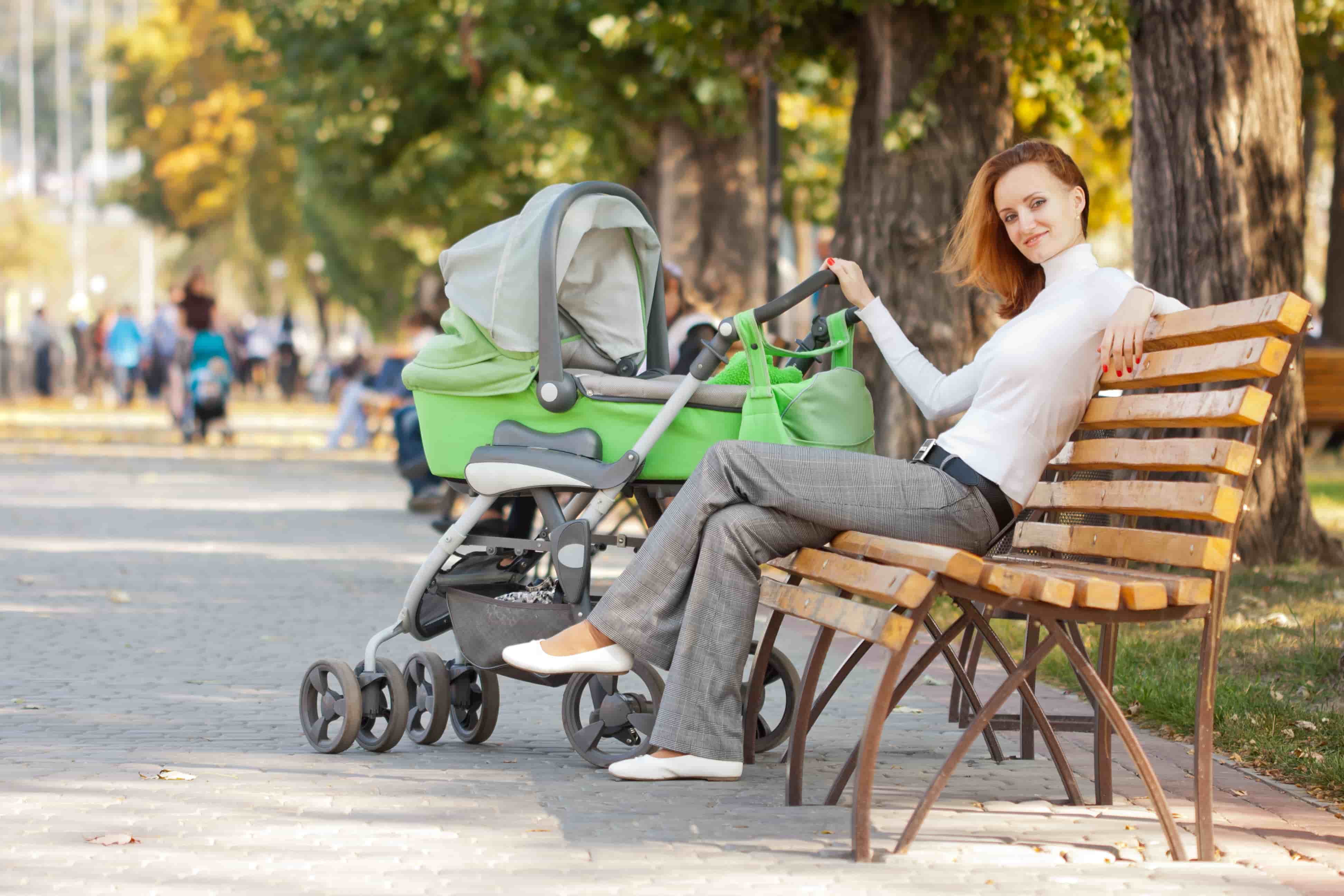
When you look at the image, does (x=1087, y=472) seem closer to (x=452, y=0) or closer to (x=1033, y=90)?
(x=1033, y=90)

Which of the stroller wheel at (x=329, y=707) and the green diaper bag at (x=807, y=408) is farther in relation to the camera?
the stroller wheel at (x=329, y=707)

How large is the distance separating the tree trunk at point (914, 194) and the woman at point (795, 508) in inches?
236

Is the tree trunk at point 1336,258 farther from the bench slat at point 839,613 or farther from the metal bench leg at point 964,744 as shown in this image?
Answer: the metal bench leg at point 964,744

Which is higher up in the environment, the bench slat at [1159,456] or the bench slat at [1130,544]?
the bench slat at [1159,456]

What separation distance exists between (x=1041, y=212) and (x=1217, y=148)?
15.4 feet

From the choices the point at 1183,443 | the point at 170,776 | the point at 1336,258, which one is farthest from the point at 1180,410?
the point at 1336,258

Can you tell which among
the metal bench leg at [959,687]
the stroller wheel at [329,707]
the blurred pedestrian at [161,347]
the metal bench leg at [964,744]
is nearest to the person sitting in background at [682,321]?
the metal bench leg at [959,687]

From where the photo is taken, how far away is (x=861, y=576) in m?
4.51

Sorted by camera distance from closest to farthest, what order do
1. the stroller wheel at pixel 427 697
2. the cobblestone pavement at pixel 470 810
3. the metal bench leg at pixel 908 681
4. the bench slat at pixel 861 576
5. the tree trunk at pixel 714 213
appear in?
the cobblestone pavement at pixel 470 810 → the bench slat at pixel 861 576 → the metal bench leg at pixel 908 681 → the stroller wheel at pixel 427 697 → the tree trunk at pixel 714 213

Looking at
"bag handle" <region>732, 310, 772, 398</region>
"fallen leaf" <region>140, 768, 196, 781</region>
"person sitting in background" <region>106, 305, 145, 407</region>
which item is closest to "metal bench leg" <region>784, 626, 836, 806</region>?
"bag handle" <region>732, 310, 772, 398</region>

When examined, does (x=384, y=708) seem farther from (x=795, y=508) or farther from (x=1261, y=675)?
(x=1261, y=675)

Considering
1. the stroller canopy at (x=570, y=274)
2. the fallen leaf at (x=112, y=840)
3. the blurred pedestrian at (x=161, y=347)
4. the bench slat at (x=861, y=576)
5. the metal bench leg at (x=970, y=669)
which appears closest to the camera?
the bench slat at (x=861, y=576)

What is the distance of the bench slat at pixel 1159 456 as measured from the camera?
14.1 ft

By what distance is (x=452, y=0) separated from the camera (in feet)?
68.1
